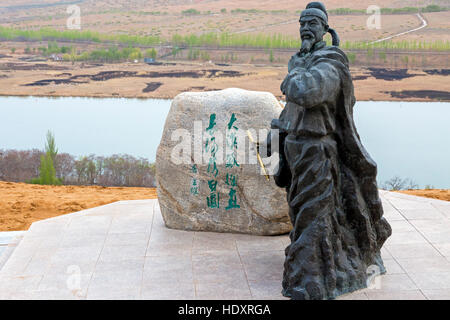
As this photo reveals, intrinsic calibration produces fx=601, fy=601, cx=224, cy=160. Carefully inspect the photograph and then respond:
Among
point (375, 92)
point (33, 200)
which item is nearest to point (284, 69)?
point (375, 92)

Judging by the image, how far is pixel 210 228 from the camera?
6.62 meters

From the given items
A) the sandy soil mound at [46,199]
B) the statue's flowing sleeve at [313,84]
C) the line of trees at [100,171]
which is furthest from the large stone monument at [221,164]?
the line of trees at [100,171]

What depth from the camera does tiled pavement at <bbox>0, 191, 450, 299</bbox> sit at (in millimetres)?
5273

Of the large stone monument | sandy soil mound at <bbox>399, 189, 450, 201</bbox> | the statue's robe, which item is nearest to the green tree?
the large stone monument

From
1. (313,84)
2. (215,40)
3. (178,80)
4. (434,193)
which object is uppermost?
(215,40)

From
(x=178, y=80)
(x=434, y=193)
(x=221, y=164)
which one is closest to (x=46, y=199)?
(x=221, y=164)

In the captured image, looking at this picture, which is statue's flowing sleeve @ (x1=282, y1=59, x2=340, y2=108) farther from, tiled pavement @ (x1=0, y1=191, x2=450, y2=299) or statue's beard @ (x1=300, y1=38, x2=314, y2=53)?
tiled pavement @ (x1=0, y1=191, x2=450, y2=299)

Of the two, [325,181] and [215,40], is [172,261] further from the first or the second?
[215,40]

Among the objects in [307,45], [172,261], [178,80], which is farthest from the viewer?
[178,80]

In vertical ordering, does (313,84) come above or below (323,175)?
above

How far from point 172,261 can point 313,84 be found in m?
2.33

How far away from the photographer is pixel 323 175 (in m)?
4.94

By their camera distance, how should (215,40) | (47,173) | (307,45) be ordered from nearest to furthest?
(307,45)
(47,173)
(215,40)

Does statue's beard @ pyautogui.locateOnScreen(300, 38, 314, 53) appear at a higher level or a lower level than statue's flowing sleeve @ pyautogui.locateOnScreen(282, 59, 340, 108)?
higher
